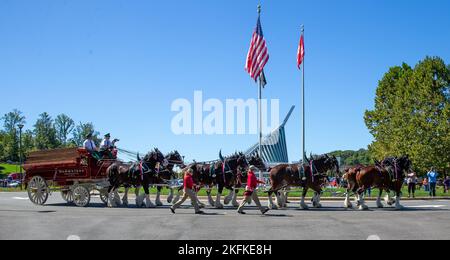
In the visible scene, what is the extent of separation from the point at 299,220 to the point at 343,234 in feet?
11.3

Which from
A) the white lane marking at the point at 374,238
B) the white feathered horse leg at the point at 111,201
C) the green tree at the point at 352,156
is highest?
the white lane marking at the point at 374,238

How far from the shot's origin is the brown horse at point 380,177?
2134 centimetres

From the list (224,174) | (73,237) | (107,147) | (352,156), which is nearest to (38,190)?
(107,147)

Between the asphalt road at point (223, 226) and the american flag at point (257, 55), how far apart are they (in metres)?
16.9

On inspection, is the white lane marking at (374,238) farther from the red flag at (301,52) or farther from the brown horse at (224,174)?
the red flag at (301,52)

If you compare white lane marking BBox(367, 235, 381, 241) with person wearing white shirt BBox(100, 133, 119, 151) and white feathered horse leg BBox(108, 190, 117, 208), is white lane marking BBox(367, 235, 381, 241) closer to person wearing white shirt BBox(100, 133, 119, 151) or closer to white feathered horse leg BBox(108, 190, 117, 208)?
white feathered horse leg BBox(108, 190, 117, 208)

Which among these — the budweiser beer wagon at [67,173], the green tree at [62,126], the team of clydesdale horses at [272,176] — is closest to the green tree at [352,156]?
the green tree at [62,126]

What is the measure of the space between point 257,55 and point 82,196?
1581cm

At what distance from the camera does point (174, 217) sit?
17000 millimetres

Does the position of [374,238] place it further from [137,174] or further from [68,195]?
[68,195]

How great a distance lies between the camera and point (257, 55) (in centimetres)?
3338

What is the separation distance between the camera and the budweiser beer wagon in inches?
885
